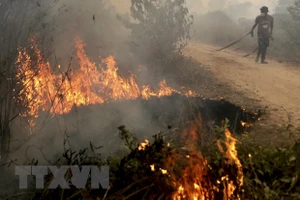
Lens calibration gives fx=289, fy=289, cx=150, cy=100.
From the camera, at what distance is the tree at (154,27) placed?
1088cm

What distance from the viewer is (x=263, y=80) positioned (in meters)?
10.1

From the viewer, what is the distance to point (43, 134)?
22.3 feet

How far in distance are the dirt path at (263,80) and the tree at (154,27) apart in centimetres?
207

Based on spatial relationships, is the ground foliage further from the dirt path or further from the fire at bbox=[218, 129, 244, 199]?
the dirt path

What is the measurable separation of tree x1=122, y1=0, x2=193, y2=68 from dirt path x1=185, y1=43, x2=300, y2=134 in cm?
207

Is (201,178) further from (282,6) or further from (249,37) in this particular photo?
(282,6)

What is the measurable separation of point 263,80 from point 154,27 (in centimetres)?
440

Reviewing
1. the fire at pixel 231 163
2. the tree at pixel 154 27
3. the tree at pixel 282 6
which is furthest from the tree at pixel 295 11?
the tree at pixel 282 6

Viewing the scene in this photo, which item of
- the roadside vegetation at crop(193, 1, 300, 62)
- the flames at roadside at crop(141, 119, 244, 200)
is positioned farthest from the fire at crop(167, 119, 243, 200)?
the roadside vegetation at crop(193, 1, 300, 62)

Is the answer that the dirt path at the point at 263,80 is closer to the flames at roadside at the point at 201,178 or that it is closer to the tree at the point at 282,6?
the flames at roadside at the point at 201,178

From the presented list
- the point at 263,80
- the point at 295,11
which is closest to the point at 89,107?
the point at 263,80

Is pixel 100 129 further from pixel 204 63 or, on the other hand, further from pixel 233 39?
pixel 233 39

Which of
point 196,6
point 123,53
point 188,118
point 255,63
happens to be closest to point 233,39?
point 255,63

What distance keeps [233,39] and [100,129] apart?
13968mm
